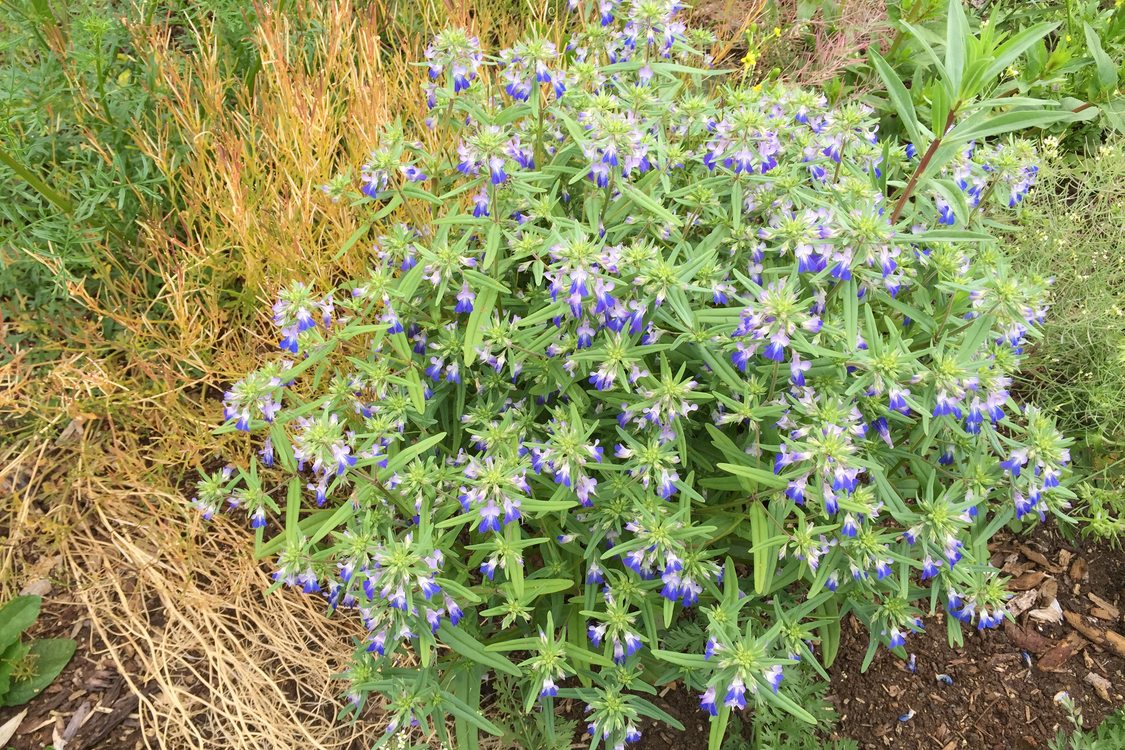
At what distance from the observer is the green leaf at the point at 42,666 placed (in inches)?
105

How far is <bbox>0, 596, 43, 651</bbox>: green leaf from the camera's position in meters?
2.63

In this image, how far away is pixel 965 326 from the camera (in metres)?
2.11

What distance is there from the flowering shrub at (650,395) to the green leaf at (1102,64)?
1937 millimetres

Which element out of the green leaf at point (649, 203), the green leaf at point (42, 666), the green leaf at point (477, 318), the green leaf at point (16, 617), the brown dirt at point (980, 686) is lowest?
the brown dirt at point (980, 686)

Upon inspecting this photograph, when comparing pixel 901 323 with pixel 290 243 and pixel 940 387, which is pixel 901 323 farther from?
pixel 290 243

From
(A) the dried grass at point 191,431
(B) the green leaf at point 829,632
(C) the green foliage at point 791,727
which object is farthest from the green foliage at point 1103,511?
(A) the dried grass at point 191,431

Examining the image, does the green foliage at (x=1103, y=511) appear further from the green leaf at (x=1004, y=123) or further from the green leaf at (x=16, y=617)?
the green leaf at (x=16, y=617)

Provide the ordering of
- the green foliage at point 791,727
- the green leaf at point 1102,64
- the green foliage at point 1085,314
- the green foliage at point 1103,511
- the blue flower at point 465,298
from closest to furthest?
the blue flower at point 465,298, the green foliage at point 791,727, the green foliage at point 1103,511, the green foliage at point 1085,314, the green leaf at point 1102,64

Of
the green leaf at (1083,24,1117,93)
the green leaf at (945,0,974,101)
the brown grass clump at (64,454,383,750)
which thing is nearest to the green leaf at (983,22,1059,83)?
the green leaf at (945,0,974,101)

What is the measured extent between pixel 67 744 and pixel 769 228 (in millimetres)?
2758

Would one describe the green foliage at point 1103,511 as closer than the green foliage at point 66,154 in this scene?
Yes

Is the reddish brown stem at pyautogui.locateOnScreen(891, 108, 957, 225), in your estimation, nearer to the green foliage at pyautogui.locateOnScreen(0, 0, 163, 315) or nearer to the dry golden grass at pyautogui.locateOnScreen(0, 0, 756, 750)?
the dry golden grass at pyautogui.locateOnScreen(0, 0, 756, 750)

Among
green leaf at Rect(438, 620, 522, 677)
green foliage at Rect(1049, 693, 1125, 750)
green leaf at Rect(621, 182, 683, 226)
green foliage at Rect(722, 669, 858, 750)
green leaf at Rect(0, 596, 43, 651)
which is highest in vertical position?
green leaf at Rect(621, 182, 683, 226)

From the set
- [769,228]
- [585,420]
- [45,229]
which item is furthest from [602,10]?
[45,229]
